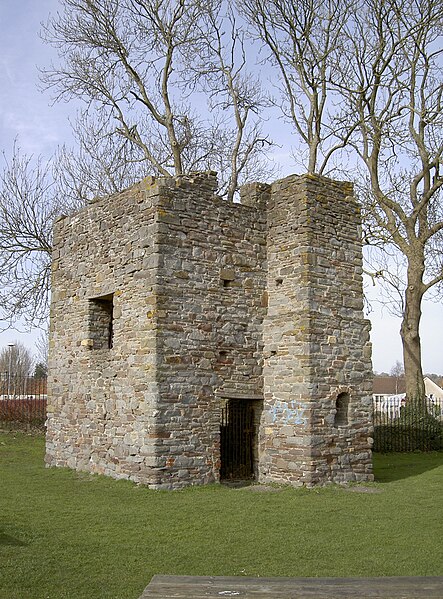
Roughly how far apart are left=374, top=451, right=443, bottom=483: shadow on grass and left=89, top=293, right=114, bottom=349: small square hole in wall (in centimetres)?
591

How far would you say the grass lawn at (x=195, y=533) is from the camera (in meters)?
6.43

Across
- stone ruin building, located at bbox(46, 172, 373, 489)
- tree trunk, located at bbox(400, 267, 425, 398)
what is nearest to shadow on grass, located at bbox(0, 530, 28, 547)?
stone ruin building, located at bbox(46, 172, 373, 489)

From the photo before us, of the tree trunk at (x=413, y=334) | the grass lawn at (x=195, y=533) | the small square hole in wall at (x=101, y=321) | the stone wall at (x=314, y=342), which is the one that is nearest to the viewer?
the grass lawn at (x=195, y=533)

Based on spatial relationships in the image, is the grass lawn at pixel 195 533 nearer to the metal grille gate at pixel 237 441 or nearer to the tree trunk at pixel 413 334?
the metal grille gate at pixel 237 441

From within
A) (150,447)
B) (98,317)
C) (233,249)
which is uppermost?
(233,249)

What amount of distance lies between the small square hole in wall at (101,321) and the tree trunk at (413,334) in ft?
33.9

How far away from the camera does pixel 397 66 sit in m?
18.4

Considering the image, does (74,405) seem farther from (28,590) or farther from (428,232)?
(428,232)

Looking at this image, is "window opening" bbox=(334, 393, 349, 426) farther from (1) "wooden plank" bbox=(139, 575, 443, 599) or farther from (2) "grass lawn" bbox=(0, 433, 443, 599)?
(1) "wooden plank" bbox=(139, 575, 443, 599)

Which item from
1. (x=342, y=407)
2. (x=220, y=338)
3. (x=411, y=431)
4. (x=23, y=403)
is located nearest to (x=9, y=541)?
(x=220, y=338)

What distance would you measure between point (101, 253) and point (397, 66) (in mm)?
10668

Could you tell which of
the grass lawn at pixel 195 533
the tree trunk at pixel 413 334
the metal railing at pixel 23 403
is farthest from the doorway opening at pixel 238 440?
the metal railing at pixel 23 403

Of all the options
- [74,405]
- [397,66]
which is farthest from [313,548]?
[397,66]

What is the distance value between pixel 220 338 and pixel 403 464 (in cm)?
687
